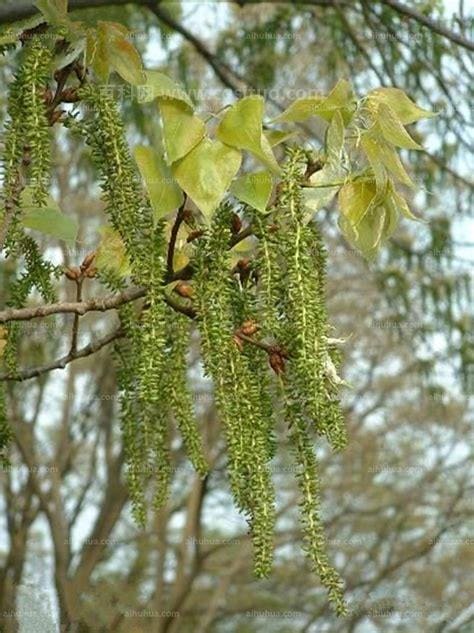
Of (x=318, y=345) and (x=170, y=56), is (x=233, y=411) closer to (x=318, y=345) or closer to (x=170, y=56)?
(x=318, y=345)

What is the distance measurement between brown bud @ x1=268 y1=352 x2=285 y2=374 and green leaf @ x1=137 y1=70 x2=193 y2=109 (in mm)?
169

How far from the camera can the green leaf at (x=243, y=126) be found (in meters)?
0.70

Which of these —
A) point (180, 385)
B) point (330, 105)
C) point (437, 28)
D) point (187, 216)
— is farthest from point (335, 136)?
point (437, 28)

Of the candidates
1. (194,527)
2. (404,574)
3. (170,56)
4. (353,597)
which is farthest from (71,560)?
(170,56)

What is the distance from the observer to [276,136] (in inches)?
31.9

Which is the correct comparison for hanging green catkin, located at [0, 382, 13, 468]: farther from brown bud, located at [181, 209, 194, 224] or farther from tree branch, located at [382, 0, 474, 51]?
tree branch, located at [382, 0, 474, 51]

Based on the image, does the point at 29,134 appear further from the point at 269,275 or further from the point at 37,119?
the point at 269,275

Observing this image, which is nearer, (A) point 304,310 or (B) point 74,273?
(A) point 304,310

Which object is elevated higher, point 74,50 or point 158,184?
point 74,50

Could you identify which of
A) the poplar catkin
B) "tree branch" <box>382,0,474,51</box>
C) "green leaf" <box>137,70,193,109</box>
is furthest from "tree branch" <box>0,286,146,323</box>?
"tree branch" <box>382,0,474,51</box>

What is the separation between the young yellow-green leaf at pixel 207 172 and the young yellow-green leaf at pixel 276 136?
94 mm

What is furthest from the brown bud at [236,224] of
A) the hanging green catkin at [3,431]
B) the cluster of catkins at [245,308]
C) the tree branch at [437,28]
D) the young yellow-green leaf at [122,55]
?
the tree branch at [437,28]

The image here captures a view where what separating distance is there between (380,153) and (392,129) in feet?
0.05

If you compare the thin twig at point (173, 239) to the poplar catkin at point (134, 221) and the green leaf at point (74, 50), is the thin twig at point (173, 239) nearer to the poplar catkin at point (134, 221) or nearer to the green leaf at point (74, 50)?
the poplar catkin at point (134, 221)
